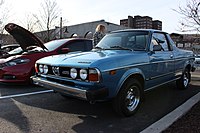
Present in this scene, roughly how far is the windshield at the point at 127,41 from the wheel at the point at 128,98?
0.92 meters

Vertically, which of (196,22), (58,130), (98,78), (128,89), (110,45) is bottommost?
(58,130)

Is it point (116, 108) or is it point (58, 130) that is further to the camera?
point (116, 108)

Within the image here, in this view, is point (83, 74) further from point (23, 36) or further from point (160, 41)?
point (23, 36)

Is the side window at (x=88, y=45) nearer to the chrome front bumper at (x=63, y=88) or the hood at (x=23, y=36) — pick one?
the hood at (x=23, y=36)

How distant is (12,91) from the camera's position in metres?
6.53

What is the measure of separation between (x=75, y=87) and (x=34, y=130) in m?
0.96

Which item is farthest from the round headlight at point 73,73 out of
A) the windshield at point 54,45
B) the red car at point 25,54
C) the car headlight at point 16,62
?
the windshield at point 54,45

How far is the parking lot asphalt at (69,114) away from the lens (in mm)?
3908

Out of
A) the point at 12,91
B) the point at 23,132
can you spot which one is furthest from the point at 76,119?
→ the point at 12,91

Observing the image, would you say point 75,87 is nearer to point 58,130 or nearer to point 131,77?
point 58,130

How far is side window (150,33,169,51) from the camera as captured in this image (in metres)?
5.40

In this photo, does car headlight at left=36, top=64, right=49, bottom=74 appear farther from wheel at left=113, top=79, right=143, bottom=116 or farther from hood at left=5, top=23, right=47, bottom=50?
hood at left=5, top=23, right=47, bottom=50

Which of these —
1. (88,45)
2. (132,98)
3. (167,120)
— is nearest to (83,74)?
(132,98)

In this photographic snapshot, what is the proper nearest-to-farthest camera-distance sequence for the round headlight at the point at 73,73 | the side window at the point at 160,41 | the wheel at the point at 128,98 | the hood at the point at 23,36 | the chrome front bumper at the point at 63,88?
the chrome front bumper at the point at 63,88 < the round headlight at the point at 73,73 < the wheel at the point at 128,98 < the side window at the point at 160,41 < the hood at the point at 23,36
